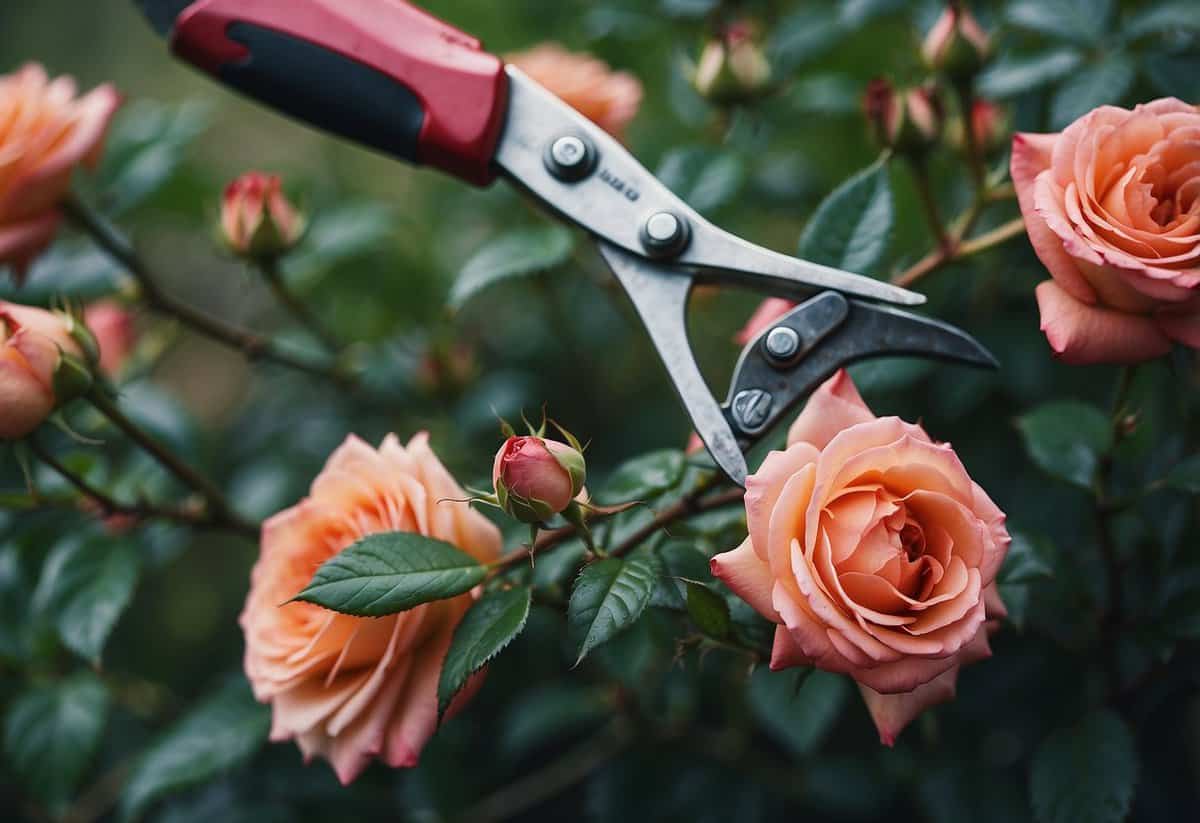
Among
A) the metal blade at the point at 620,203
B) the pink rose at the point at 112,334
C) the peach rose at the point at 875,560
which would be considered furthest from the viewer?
the pink rose at the point at 112,334

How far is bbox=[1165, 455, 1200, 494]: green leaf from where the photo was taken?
1.78 ft

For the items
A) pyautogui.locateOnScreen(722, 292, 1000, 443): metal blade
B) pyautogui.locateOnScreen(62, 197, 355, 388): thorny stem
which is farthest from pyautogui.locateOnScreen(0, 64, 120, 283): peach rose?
pyautogui.locateOnScreen(722, 292, 1000, 443): metal blade

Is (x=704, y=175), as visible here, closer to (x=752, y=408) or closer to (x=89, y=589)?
(x=752, y=408)

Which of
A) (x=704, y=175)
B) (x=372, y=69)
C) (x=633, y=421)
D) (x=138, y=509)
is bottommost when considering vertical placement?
(x=633, y=421)

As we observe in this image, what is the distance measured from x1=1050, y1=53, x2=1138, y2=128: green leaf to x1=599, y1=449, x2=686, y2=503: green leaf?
0.36 metres

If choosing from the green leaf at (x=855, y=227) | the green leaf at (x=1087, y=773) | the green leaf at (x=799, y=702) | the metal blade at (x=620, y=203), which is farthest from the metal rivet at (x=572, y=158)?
the green leaf at (x=1087, y=773)

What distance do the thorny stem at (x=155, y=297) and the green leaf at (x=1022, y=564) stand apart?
22.4 inches

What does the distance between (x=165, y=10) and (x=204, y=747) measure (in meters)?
0.49

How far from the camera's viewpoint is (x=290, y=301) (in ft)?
2.56

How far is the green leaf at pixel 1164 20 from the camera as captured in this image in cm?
67

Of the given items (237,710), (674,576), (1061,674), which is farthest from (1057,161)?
(237,710)

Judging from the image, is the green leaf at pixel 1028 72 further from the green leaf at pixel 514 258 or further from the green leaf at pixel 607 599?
the green leaf at pixel 607 599

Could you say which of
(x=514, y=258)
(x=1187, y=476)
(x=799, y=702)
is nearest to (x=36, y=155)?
(x=514, y=258)

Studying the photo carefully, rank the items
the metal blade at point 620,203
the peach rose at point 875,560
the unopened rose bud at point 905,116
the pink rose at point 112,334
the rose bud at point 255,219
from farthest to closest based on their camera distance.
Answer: the pink rose at point 112,334, the rose bud at point 255,219, the unopened rose bud at point 905,116, the metal blade at point 620,203, the peach rose at point 875,560
